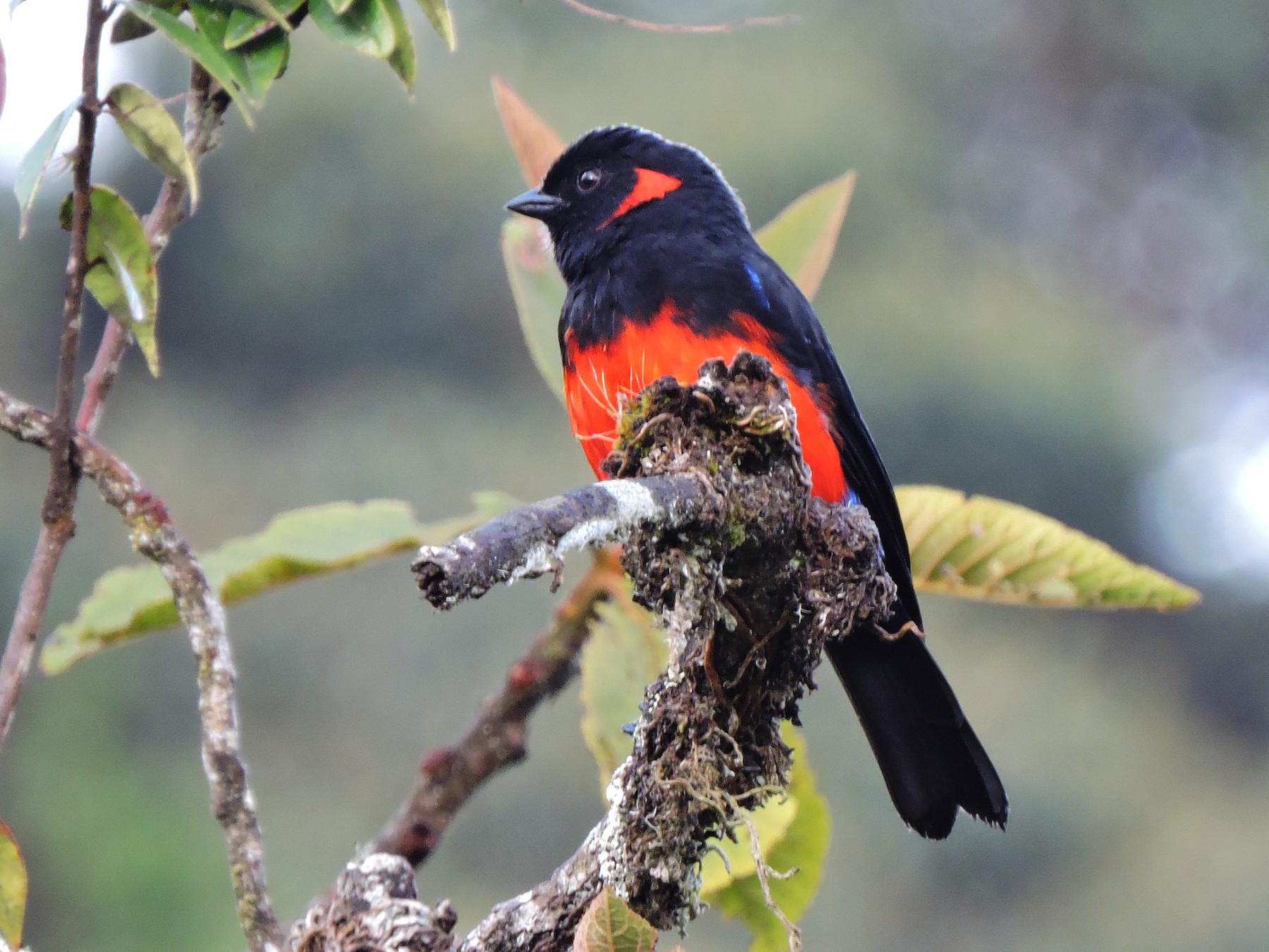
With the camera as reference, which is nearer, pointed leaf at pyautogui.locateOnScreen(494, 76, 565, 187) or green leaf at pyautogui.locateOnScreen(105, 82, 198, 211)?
green leaf at pyautogui.locateOnScreen(105, 82, 198, 211)

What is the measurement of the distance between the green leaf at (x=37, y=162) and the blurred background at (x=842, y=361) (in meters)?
7.62

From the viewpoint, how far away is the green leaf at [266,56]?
59.0 inches

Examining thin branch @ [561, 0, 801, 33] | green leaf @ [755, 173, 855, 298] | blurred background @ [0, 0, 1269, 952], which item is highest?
blurred background @ [0, 0, 1269, 952]

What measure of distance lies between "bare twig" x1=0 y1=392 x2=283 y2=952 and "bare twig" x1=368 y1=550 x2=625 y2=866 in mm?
724

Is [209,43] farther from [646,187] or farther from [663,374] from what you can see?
[646,187]

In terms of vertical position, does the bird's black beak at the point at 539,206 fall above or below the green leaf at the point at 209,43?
above

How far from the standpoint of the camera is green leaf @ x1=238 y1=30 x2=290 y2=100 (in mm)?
1498

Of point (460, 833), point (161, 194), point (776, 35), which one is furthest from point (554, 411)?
point (161, 194)

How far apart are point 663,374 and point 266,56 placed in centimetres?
118

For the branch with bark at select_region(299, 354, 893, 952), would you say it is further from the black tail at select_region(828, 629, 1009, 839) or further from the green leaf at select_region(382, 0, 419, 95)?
the black tail at select_region(828, 629, 1009, 839)

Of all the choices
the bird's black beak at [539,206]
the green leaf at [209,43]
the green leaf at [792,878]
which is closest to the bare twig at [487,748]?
the green leaf at [792,878]

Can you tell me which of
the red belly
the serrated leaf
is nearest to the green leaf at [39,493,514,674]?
the red belly

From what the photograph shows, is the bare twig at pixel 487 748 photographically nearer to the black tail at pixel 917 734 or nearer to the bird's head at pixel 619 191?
the black tail at pixel 917 734

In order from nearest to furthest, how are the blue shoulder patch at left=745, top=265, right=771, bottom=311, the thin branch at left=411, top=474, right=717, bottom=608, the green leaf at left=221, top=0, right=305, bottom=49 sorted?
the thin branch at left=411, top=474, right=717, bottom=608 < the green leaf at left=221, top=0, right=305, bottom=49 < the blue shoulder patch at left=745, top=265, right=771, bottom=311
